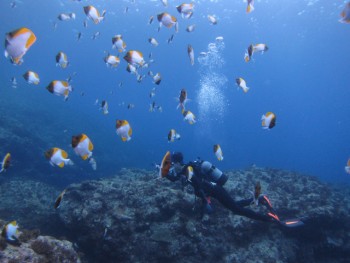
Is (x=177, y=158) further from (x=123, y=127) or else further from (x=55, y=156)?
(x=55, y=156)

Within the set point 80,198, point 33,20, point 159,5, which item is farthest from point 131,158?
point 33,20

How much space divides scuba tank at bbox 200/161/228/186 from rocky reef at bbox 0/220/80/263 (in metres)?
3.86

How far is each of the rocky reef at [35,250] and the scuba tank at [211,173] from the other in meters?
3.86

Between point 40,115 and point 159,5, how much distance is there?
26.4 metres

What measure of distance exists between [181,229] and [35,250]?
13.2 ft

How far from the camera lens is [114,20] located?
56125 mm

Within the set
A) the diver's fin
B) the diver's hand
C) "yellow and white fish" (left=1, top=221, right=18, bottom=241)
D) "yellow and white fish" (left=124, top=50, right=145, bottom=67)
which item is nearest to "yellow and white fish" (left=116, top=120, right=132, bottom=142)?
"yellow and white fish" (left=124, top=50, right=145, bottom=67)

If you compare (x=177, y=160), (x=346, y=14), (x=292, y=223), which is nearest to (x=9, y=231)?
(x=177, y=160)

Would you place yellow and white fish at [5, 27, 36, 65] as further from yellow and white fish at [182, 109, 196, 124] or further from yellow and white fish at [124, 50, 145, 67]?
yellow and white fish at [182, 109, 196, 124]

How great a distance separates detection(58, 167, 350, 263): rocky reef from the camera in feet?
25.1

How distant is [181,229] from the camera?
8.12 meters

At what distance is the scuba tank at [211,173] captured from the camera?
7.85 metres

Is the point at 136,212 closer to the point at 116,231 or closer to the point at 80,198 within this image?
the point at 116,231

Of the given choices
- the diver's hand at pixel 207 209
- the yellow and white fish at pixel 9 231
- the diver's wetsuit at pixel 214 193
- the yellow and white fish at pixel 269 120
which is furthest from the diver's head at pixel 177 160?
the yellow and white fish at pixel 9 231
